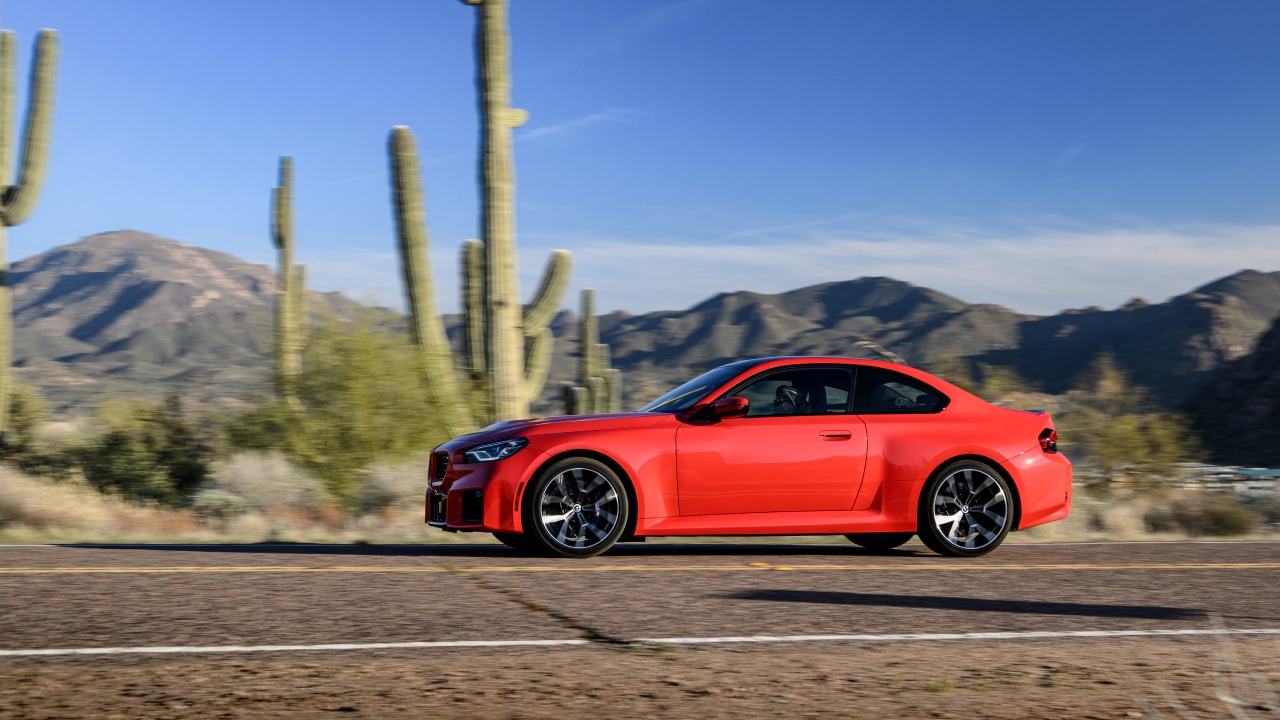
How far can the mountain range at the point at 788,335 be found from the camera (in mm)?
96375

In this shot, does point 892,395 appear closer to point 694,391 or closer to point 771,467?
point 771,467

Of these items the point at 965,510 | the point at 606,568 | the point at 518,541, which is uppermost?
the point at 965,510

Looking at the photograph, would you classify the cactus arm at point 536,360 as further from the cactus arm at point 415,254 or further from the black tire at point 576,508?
the black tire at point 576,508

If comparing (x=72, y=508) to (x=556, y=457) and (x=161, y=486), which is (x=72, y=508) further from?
(x=556, y=457)

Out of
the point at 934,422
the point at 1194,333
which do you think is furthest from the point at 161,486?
the point at 1194,333

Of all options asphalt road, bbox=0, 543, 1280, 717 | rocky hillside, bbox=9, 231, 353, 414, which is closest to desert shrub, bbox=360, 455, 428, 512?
asphalt road, bbox=0, 543, 1280, 717

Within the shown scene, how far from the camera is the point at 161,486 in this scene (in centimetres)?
2116

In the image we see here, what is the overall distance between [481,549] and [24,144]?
547 inches

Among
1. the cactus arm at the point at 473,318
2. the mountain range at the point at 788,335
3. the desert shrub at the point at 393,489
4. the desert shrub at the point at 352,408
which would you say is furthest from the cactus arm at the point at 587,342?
the mountain range at the point at 788,335

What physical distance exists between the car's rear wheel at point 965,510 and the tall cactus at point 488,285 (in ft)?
24.1

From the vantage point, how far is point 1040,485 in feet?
33.8

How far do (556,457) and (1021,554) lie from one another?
3.96 meters

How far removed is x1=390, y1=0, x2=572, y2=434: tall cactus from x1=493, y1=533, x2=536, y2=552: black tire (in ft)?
19.9

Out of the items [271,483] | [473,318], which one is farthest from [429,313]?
[271,483]
